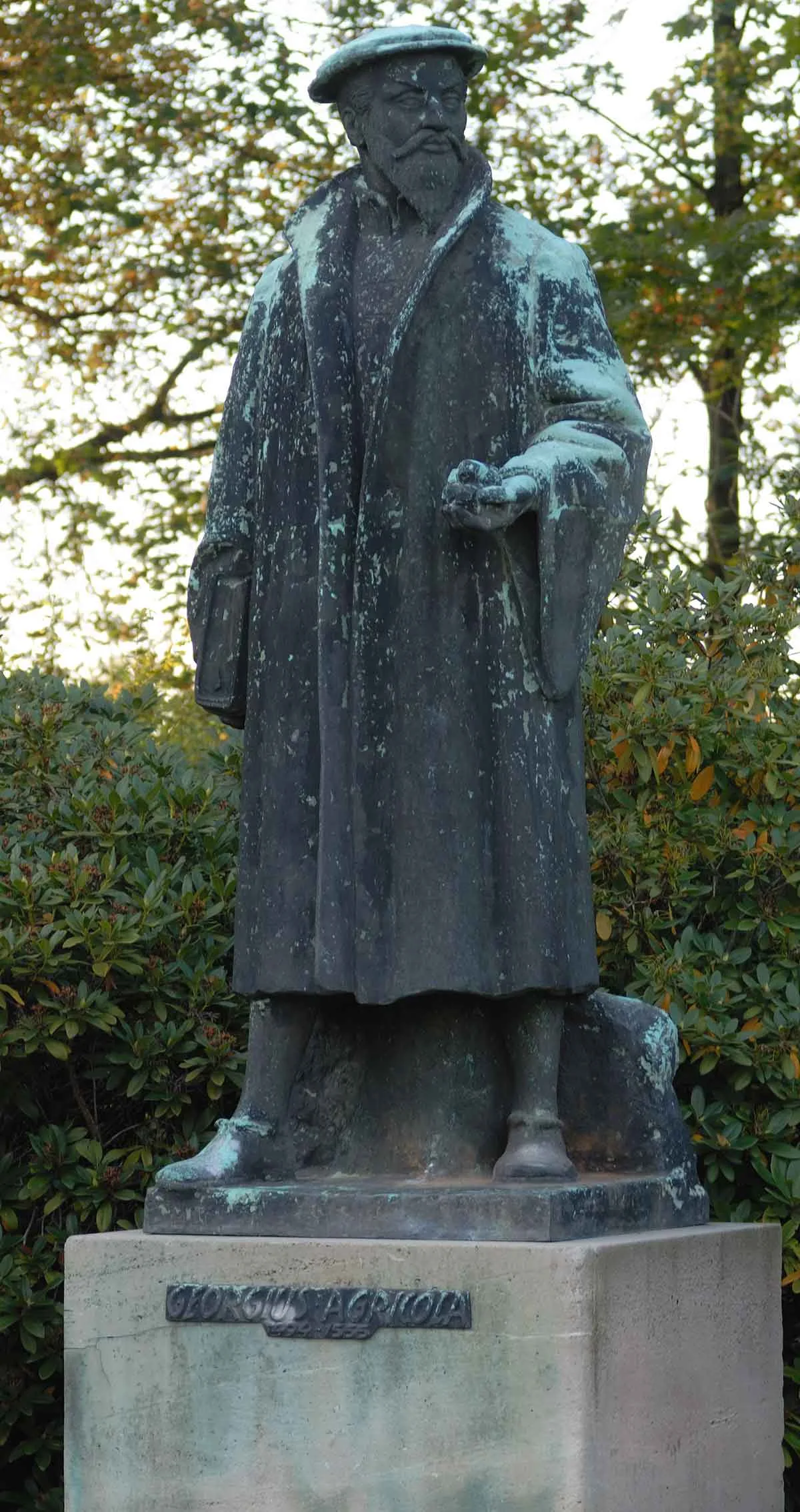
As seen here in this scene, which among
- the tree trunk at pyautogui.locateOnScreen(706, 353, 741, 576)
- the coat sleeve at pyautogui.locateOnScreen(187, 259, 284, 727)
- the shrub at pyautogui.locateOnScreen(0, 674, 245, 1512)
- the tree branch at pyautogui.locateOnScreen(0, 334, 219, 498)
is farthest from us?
the tree branch at pyautogui.locateOnScreen(0, 334, 219, 498)

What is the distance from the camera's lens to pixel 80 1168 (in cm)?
546

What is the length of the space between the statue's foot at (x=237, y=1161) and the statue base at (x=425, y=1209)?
3cm

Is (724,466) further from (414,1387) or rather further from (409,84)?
(414,1387)

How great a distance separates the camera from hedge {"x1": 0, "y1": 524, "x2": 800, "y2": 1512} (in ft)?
17.7

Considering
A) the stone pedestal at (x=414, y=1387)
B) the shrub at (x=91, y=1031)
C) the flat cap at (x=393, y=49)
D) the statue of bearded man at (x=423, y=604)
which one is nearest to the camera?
the stone pedestal at (x=414, y=1387)

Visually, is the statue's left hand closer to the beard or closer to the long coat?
the long coat

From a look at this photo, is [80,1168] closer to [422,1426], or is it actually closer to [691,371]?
[422,1426]

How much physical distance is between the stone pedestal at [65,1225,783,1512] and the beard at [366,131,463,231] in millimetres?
1941

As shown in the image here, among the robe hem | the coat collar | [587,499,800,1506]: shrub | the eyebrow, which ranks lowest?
the robe hem

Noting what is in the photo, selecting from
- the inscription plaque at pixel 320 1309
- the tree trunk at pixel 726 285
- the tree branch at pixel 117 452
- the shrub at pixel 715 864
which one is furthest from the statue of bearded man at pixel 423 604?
the tree branch at pixel 117 452

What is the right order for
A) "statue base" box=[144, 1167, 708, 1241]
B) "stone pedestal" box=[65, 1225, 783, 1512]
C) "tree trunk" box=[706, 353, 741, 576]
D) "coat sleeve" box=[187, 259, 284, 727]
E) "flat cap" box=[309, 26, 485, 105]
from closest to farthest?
"stone pedestal" box=[65, 1225, 783, 1512]
"statue base" box=[144, 1167, 708, 1241]
"flat cap" box=[309, 26, 485, 105]
"coat sleeve" box=[187, 259, 284, 727]
"tree trunk" box=[706, 353, 741, 576]

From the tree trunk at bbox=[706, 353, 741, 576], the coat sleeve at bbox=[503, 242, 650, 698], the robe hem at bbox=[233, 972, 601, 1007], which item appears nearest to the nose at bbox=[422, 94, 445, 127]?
the coat sleeve at bbox=[503, 242, 650, 698]

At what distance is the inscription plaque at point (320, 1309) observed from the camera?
380cm

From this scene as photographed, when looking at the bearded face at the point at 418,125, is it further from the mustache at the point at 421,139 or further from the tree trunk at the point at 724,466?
the tree trunk at the point at 724,466
